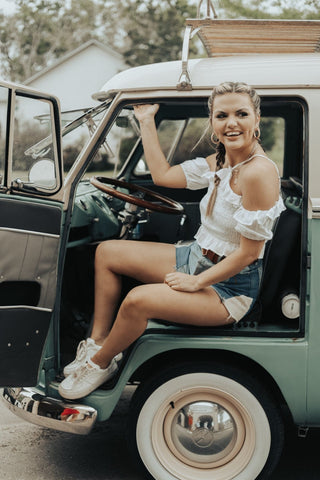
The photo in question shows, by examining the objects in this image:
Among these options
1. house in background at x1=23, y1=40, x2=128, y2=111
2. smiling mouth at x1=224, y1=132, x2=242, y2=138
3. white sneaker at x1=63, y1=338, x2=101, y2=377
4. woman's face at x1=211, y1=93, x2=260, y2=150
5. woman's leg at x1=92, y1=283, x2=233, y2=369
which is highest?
house in background at x1=23, y1=40, x2=128, y2=111

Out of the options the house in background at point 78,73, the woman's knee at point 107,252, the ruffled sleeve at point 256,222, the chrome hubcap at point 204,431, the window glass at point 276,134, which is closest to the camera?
the ruffled sleeve at point 256,222

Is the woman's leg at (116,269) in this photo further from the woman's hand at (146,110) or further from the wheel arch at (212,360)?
the woman's hand at (146,110)

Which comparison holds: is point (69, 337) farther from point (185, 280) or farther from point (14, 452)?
point (185, 280)

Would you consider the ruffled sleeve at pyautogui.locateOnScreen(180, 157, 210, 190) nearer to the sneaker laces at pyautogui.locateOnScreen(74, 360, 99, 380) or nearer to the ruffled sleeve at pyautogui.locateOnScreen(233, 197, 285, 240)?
the ruffled sleeve at pyautogui.locateOnScreen(233, 197, 285, 240)

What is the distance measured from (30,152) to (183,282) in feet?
3.03

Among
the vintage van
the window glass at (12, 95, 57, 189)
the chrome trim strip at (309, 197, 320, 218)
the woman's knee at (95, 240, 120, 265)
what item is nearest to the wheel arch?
the vintage van

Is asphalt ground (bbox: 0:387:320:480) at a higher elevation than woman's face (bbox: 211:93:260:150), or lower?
lower

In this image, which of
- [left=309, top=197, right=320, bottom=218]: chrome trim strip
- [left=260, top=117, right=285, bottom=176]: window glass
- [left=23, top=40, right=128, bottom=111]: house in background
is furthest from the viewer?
[left=23, top=40, right=128, bottom=111]: house in background

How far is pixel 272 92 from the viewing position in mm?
3096

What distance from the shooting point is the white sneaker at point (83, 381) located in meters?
3.12

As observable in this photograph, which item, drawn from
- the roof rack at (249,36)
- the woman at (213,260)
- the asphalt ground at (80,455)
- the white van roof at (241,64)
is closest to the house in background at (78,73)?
the asphalt ground at (80,455)

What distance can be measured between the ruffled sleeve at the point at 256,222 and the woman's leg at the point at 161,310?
0.37m

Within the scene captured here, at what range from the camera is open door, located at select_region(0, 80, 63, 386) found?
9.61 ft

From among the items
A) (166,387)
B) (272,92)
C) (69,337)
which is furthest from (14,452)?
(272,92)
